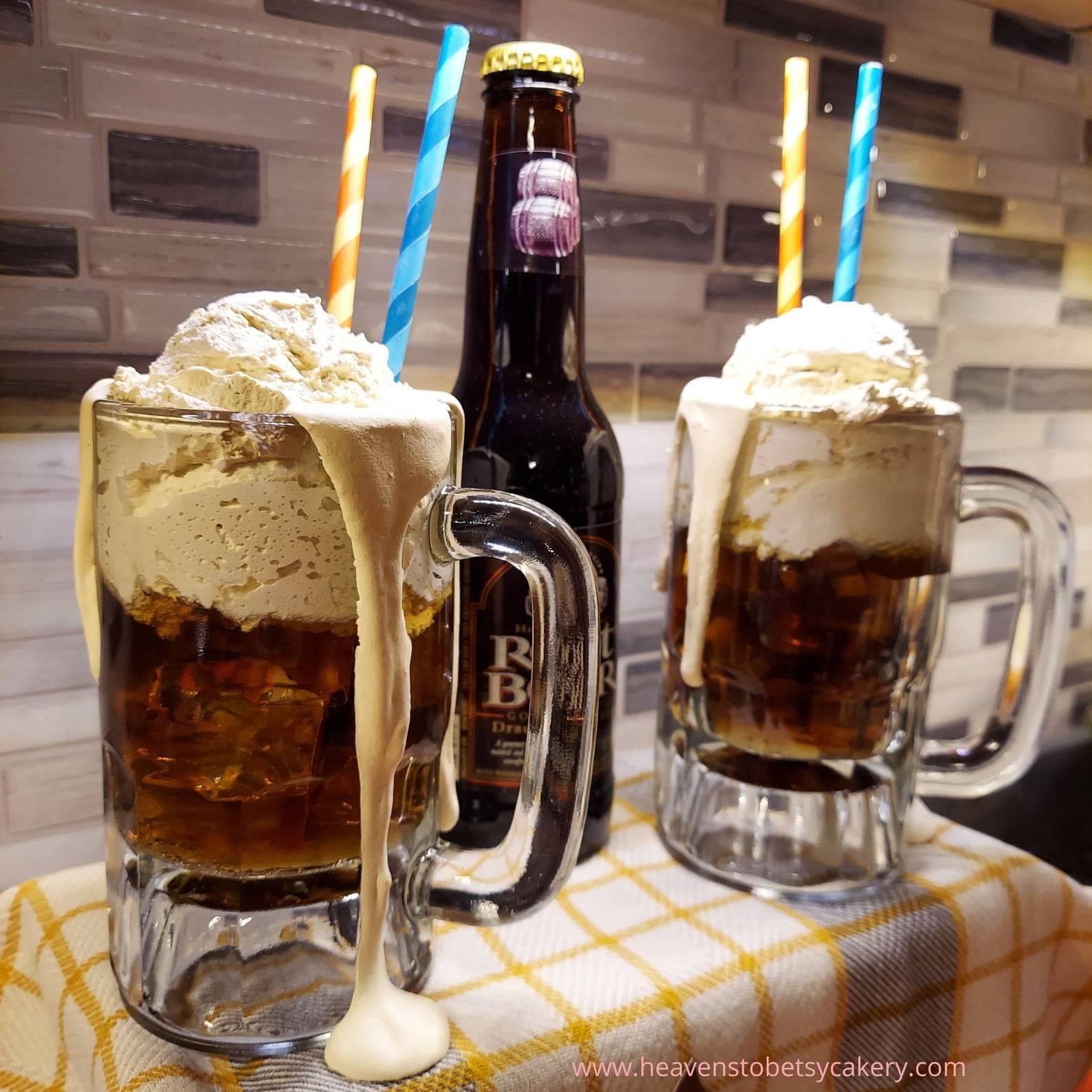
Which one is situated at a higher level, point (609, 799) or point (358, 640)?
point (358, 640)

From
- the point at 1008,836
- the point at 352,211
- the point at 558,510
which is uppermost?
the point at 352,211

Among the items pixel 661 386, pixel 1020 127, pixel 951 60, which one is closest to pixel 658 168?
pixel 661 386

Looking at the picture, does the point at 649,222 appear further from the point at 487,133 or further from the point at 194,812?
the point at 194,812

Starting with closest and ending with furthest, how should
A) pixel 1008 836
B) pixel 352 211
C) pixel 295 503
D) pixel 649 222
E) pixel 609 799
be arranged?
pixel 295 503 < pixel 352 211 < pixel 609 799 < pixel 649 222 < pixel 1008 836

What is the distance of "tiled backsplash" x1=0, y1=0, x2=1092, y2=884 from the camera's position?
58 cm

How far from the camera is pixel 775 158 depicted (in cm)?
84

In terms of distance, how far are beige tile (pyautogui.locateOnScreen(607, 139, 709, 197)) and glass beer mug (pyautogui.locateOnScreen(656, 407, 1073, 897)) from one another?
30cm

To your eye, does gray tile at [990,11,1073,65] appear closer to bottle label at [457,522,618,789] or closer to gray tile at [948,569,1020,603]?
gray tile at [948,569,1020,603]

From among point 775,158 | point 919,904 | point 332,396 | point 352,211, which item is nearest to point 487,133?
point 352,211

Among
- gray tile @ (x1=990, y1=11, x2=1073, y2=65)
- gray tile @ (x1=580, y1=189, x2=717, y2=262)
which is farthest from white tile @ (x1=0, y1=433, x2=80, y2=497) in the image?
gray tile @ (x1=990, y1=11, x2=1073, y2=65)

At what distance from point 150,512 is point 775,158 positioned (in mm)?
671

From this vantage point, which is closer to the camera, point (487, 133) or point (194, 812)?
point (194, 812)

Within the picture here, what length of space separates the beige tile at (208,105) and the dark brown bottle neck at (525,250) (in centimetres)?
15

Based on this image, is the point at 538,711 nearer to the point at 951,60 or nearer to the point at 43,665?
the point at 43,665
